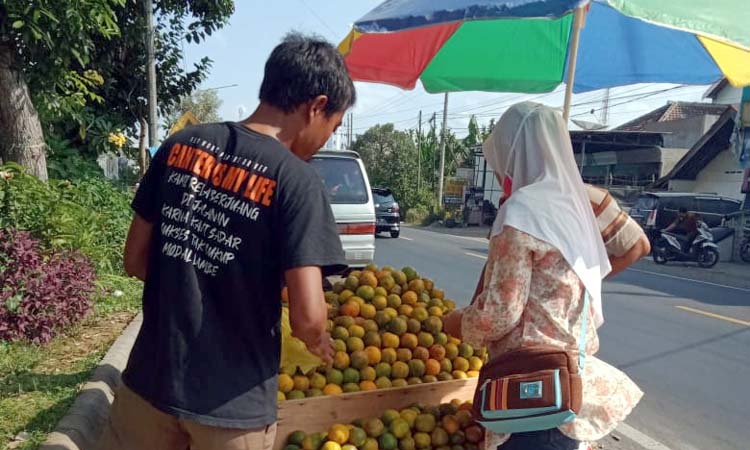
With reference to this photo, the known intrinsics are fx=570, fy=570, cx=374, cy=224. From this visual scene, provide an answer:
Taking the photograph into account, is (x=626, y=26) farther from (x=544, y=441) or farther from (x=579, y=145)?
(x=579, y=145)

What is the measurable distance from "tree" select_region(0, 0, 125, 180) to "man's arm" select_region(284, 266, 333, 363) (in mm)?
4934

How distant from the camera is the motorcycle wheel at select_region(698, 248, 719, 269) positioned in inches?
567

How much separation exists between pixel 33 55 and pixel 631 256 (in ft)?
19.3

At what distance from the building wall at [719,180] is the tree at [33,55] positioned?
20.2 meters

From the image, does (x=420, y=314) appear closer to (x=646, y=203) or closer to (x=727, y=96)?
(x=646, y=203)

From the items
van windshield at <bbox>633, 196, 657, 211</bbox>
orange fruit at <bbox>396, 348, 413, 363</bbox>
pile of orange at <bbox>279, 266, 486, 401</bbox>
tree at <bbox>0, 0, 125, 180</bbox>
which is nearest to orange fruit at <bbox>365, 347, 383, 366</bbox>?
pile of orange at <bbox>279, 266, 486, 401</bbox>

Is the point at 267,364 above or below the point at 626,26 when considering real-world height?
below

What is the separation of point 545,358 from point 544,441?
1.00ft

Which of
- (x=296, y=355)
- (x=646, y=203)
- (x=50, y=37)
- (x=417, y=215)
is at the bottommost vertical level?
(x=417, y=215)

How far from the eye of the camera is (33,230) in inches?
181

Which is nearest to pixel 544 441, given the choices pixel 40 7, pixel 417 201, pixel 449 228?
pixel 40 7

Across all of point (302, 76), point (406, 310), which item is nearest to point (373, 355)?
point (406, 310)

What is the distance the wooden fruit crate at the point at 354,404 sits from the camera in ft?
8.82

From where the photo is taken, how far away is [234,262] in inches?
59.5
